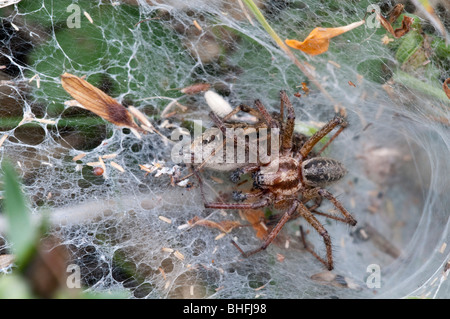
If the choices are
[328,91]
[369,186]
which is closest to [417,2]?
[328,91]

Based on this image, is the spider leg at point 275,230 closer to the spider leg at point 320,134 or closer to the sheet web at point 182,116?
the sheet web at point 182,116

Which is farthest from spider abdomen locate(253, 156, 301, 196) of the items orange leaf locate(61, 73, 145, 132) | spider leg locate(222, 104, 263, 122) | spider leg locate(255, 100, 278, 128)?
orange leaf locate(61, 73, 145, 132)

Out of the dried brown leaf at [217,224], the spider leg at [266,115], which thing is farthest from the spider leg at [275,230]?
the spider leg at [266,115]

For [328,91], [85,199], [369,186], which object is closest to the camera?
[85,199]

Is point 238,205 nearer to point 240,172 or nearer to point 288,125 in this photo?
point 240,172

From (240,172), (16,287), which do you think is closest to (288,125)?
(240,172)

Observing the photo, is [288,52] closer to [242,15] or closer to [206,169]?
[242,15]
